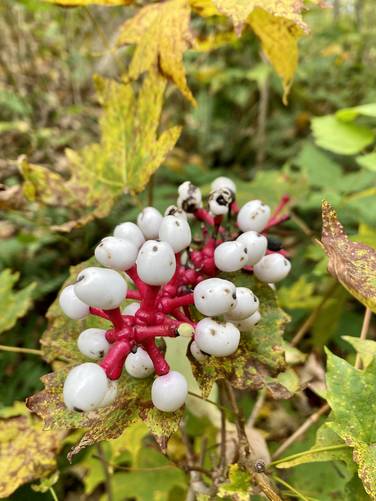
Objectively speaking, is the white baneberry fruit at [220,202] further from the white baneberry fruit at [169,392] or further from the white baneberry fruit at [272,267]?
the white baneberry fruit at [169,392]

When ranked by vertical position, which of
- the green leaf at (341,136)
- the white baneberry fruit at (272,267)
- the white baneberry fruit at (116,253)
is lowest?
the green leaf at (341,136)

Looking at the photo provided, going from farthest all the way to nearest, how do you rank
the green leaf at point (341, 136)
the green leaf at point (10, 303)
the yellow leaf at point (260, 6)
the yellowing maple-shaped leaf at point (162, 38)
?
the green leaf at point (341, 136) → the green leaf at point (10, 303) → the yellowing maple-shaped leaf at point (162, 38) → the yellow leaf at point (260, 6)

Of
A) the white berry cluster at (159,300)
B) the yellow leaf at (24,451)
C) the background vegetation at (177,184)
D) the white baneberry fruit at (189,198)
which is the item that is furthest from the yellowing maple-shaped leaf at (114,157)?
the yellow leaf at (24,451)

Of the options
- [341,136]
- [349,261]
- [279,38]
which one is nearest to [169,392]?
[349,261]

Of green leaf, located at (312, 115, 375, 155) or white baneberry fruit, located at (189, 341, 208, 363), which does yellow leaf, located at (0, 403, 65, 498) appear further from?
green leaf, located at (312, 115, 375, 155)

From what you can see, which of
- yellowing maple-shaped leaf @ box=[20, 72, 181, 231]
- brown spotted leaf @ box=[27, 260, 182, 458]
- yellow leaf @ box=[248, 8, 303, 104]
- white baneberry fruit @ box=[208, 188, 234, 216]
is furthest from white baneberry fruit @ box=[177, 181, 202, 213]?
Answer: yellow leaf @ box=[248, 8, 303, 104]

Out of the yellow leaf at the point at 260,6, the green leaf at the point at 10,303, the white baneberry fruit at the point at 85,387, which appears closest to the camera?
the white baneberry fruit at the point at 85,387
